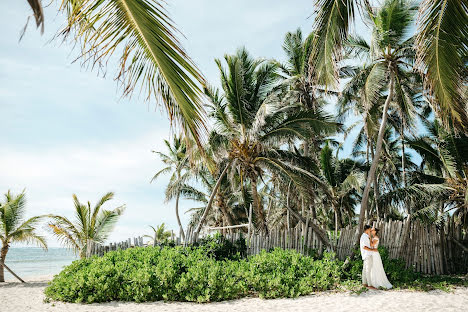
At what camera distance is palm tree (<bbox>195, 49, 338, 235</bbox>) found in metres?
13.1

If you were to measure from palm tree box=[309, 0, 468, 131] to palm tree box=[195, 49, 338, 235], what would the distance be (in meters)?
7.86

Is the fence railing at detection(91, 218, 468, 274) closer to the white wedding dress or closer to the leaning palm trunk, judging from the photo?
the white wedding dress

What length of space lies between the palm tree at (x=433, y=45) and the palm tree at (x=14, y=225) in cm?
1539

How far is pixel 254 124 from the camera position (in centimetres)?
1281

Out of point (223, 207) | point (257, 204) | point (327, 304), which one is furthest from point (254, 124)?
point (223, 207)

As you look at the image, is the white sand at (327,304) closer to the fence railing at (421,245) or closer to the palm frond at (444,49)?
the fence railing at (421,245)

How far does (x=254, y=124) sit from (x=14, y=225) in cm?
1131

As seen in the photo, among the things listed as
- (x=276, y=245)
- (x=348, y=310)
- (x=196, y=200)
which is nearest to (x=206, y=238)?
(x=276, y=245)

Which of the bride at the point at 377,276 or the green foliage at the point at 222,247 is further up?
the green foliage at the point at 222,247

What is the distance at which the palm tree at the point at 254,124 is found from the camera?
516 inches

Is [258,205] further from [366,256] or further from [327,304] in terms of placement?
[327,304]

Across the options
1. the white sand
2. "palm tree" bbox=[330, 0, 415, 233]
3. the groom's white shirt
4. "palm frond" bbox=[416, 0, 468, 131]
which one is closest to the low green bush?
the white sand

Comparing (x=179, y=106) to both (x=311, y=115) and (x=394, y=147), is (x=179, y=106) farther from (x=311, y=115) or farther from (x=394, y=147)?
(x=394, y=147)

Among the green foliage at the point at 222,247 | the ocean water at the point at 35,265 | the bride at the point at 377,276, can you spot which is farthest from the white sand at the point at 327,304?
the ocean water at the point at 35,265
